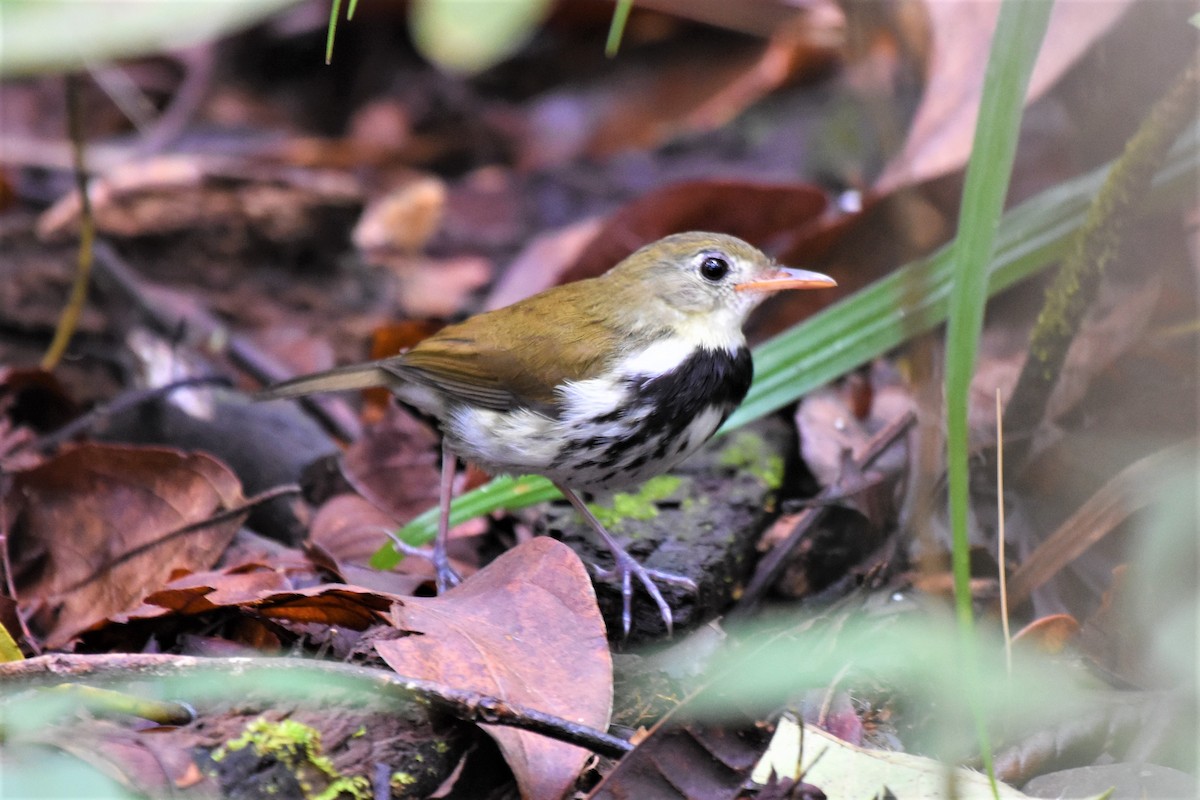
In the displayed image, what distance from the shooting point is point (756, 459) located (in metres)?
3.71

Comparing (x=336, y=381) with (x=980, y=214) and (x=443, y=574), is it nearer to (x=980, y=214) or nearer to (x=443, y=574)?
(x=443, y=574)

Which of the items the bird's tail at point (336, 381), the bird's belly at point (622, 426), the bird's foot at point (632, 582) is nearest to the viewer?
the bird's foot at point (632, 582)

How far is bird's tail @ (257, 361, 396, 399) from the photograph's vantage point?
3.80m

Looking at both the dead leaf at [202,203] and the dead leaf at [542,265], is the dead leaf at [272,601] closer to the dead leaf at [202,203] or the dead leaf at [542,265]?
the dead leaf at [542,265]

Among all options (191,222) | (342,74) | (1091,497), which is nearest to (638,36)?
(342,74)

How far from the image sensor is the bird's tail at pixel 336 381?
3801 mm

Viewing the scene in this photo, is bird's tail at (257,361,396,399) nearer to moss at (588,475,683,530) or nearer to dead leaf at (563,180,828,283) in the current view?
moss at (588,475,683,530)

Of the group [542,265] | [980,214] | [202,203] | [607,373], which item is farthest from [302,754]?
[202,203]

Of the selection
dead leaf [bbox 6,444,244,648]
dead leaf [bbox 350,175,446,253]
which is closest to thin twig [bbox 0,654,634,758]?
dead leaf [bbox 6,444,244,648]

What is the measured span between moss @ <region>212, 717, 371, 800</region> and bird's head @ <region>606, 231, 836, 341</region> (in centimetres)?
161

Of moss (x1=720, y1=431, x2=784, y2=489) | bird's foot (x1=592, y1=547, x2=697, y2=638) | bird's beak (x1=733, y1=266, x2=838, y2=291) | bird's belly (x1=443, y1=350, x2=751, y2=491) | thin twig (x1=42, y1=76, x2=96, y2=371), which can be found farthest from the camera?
thin twig (x1=42, y1=76, x2=96, y2=371)

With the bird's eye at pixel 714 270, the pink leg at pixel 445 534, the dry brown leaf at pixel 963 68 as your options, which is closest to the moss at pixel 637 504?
the pink leg at pixel 445 534

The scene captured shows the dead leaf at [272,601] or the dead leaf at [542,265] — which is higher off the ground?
the dead leaf at [542,265]

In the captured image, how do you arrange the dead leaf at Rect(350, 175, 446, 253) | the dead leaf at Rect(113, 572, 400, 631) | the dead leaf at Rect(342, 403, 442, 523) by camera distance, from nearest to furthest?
the dead leaf at Rect(113, 572, 400, 631) < the dead leaf at Rect(342, 403, 442, 523) < the dead leaf at Rect(350, 175, 446, 253)
